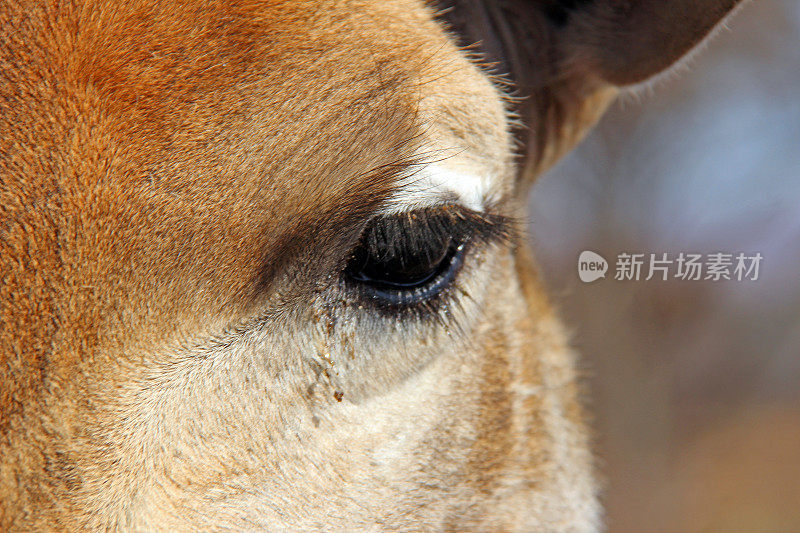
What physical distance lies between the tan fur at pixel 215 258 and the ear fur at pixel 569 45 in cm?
44

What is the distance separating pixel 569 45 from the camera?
2.18 meters

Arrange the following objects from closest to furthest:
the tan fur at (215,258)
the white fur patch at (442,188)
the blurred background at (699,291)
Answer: the tan fur at (215,258) < the white fur patch at (442,188) < the blurred background at (699,291)

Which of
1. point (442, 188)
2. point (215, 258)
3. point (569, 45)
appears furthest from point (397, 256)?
point (569, 45)

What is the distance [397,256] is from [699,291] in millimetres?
8067

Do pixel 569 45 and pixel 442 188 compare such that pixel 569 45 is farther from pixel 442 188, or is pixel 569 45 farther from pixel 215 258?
pixel 215 258

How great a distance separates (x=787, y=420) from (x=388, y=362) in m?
9.66

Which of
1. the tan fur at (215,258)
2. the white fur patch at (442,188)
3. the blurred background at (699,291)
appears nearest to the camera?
the tan fur at (215,258)

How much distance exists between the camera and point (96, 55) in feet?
3.85

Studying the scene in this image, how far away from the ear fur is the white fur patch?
427mm

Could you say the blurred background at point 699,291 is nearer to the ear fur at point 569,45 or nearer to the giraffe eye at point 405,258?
the ear fur at point 569,45

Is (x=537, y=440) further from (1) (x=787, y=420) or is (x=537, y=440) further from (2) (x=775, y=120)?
(1) (x=787, y=420)

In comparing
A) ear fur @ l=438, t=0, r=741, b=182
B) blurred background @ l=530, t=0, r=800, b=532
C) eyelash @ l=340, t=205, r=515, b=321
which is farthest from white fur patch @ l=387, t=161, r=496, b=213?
blurred background @ l=530, t=0, r=800, b=532

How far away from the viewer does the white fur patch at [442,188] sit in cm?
144

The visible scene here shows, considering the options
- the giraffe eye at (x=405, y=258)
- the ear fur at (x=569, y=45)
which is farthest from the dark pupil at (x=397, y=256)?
the ear fur at (x=569, y=45)
